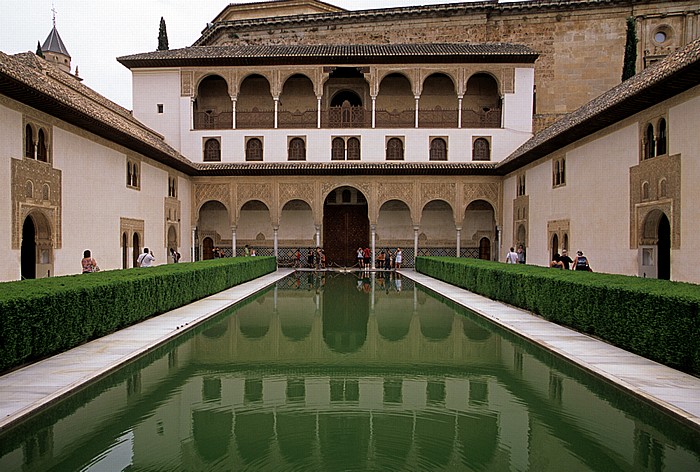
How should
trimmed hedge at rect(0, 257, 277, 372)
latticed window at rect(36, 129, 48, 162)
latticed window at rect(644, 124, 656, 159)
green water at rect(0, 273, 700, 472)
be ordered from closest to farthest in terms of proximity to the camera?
green water at rect(0, 273, 700, 472), trimmed hedge at rect(0, 257, 277, 372), latticed window at rect(644, 124, 656, 159), latticed window at rect(36, 129, 48, 162)

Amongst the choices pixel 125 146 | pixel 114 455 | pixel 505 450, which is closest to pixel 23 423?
pixel 114 455

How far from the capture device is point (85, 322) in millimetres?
7871

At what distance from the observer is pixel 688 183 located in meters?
11.2

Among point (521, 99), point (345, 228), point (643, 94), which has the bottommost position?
point (345, 228)

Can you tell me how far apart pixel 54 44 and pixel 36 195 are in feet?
157

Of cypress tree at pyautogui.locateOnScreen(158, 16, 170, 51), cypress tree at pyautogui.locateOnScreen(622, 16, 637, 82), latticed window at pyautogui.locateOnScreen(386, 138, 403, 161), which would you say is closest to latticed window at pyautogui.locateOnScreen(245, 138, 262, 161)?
latticed window at pyautogui.locateOnScreen(386, 138, 403, 161)

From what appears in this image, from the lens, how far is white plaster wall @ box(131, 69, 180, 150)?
26094 millimetres

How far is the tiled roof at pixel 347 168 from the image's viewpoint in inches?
981

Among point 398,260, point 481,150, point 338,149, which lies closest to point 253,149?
point 338,149

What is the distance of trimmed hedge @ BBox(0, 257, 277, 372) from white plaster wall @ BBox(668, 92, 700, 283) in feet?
33.2

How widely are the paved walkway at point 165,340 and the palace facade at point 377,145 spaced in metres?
4.13

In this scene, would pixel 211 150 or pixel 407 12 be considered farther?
pixel 407 12

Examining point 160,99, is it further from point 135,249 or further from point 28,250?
point 28,250

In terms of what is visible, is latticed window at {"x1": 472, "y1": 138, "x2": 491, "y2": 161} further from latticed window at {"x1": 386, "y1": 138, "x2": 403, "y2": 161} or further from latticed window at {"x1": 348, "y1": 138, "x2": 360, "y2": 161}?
latticed window at {"x1": 348, "y1": 138, "x2": 360, "y2": 161}
